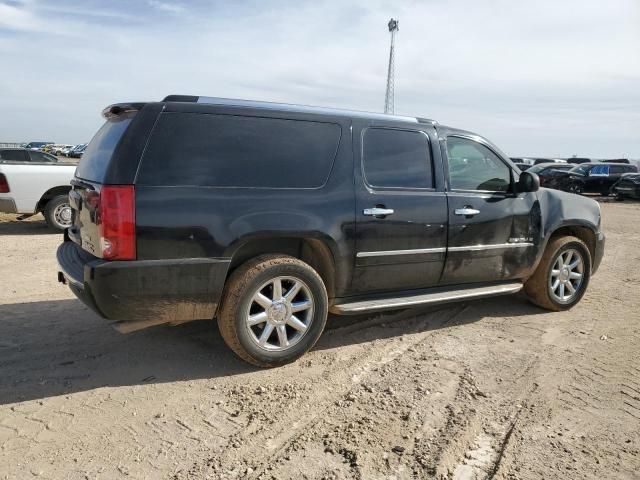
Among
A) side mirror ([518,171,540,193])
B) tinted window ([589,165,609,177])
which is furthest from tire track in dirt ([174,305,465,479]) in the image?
tinted window ([589,165,609,177])

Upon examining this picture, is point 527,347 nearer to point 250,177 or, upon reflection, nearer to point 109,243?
point 250,177

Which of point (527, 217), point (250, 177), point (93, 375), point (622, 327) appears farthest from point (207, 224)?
point (622, 327)

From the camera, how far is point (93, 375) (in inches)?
145

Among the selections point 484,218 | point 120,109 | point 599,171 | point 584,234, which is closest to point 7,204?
point 120,109

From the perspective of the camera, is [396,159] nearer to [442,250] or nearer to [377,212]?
[377,212]

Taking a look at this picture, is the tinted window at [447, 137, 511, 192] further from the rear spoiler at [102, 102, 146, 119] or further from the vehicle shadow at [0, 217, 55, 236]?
the vehicle shadow at [0, 217, 55, 236]

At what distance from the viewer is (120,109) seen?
371cm

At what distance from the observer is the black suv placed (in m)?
3.38

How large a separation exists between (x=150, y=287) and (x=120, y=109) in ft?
4.27

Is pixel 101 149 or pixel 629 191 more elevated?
pixel 101 149

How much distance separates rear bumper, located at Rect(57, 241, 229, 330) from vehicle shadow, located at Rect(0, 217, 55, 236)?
7205 mm

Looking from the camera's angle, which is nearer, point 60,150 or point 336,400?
point 336,400

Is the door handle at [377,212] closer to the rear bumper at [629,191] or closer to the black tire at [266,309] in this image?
the black tire at [266,309]

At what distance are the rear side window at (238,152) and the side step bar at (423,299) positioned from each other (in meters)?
1.00
